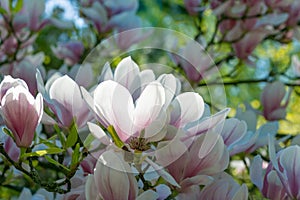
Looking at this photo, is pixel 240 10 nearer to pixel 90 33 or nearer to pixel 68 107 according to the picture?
pixel 90 33

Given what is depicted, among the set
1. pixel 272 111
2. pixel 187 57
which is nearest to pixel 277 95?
pixel 272 111

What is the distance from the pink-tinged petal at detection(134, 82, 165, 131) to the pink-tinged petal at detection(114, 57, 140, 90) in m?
0.06

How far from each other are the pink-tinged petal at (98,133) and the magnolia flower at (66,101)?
65mm

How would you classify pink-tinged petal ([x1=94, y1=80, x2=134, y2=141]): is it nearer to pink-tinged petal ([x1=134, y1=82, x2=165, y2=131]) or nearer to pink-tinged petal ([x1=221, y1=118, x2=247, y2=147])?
pink-tinged petal ([x1=134, y1=82, x2=165, y2=131])

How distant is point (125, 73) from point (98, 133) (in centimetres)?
8

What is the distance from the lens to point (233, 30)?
1.10 m

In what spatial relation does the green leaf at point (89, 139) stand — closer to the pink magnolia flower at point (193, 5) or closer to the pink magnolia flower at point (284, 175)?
the pink magnolia flower at point (284, 175)

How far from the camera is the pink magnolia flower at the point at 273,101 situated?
3.02 ft

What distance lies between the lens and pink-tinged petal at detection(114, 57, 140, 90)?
0.52 meters

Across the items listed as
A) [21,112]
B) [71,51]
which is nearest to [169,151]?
[21,112]

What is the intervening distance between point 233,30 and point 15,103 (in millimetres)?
699

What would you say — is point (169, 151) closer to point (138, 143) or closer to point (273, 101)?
point (138, 143)

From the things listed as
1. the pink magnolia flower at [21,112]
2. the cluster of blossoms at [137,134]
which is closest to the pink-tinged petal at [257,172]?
the cluster of blossoms at [137,134]

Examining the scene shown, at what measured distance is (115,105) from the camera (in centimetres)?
46
